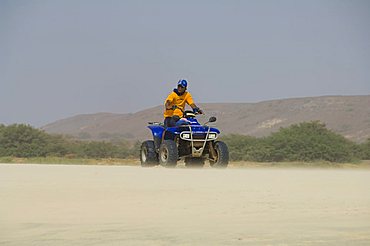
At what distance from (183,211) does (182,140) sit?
8365 millimetres

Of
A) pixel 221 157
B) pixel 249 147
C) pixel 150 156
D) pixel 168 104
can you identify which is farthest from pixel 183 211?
pixel 249 147

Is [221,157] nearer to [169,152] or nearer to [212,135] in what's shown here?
[212,135]

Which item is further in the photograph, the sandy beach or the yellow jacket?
the yellow jacket

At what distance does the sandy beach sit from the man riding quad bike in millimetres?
4286

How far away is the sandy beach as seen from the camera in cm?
648

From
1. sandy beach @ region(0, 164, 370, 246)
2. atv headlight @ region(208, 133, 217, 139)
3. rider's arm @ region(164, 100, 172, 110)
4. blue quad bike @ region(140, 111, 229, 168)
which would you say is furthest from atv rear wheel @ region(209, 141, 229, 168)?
sandy beach @ region(0, 164, 370, 246)

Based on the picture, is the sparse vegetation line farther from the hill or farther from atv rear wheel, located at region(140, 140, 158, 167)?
the hill

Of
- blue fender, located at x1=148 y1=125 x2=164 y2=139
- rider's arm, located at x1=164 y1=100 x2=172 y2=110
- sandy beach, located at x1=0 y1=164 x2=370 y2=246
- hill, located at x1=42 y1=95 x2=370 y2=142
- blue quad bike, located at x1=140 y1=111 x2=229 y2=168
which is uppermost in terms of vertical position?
hill, located at x1=42 y1=95 x2=370 y2=142

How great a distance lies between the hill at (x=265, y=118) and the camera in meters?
95.1

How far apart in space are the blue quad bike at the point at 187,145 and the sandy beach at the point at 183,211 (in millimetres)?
4242

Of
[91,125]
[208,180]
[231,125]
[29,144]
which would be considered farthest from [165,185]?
[91,125]

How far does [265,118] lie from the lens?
104500 mm

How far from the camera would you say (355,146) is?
3025cm

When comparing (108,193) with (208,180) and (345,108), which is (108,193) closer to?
(208,180)
